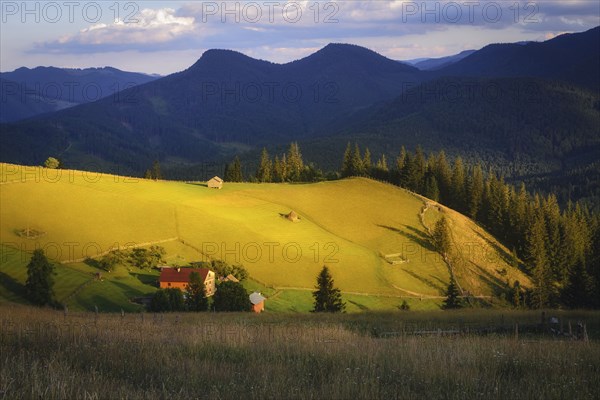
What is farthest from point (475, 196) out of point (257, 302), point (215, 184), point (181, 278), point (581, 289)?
point (181, 278)

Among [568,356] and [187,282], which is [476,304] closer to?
[187,282]

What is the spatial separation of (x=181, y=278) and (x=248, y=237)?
1999 centimetres

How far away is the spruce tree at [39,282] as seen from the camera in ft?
150

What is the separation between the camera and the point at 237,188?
10025cm

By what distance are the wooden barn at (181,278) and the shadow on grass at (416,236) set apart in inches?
1559

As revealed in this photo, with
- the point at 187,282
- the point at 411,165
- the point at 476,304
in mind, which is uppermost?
the point at 411,165

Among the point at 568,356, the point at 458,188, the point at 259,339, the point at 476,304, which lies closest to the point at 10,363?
the point at 259,339

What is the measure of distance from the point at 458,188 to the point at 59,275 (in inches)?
3489

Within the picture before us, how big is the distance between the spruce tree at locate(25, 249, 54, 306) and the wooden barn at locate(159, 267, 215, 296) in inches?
439

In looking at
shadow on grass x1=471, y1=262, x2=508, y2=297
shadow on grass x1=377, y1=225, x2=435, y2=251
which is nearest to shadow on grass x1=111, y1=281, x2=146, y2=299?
shadow on grass x1=377, y1=225, x2=435, y2=251

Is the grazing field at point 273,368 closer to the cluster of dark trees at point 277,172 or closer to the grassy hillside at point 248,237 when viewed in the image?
the grassy hillside at point 248,237

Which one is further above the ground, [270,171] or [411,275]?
[270,171]

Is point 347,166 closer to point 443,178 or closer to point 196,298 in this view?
point 443,178

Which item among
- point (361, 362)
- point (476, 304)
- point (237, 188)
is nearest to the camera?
point (361, 362)
